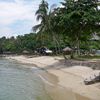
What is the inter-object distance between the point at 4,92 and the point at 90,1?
26626 millimetres

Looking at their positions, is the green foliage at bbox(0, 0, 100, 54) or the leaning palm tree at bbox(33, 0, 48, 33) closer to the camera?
the green foliage at bbox(0, 0, 100, 54)

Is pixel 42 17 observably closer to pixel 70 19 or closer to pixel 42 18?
pixel 42 18

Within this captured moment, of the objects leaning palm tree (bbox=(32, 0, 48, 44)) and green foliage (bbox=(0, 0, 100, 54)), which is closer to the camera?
green foliage (bbox=(0, 0, 100, 54))

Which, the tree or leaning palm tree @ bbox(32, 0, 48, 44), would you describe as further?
leaning palm tree @ bbox(32, 0, 48, 44)

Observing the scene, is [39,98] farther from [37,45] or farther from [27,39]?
[27,39]

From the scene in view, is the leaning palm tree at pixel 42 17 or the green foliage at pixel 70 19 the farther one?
the leaning palm tree at pixel 42 17

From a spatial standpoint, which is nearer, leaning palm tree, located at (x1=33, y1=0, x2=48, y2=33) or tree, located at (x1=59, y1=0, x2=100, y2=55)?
tree, located at (x1=59, y1=0, x2=100, y2=55)

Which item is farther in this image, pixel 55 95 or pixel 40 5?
pixel 40 5

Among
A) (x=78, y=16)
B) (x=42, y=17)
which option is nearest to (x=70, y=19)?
(x=78, y=16)

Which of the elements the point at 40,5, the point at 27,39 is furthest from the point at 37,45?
the point at 40,5

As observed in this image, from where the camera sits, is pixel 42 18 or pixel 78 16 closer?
pixel 78 16

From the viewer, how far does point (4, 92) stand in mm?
27156

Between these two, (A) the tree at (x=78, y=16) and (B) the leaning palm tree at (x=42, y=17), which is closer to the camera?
(A) the tree at (x=78, y=16)

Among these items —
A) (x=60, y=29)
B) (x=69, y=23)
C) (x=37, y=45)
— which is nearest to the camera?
(x=69, y=23)
